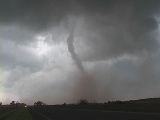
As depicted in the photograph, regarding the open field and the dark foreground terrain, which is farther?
the dark foreground terrain

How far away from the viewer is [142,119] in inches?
1714

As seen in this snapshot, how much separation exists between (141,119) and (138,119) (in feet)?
1.26

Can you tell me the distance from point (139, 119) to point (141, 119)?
26cm

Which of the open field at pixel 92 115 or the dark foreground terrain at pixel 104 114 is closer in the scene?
the open field at pixel 92 115

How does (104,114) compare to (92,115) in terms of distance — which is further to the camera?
(104,114)

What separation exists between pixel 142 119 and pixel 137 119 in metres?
0.66

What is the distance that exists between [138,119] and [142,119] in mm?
520

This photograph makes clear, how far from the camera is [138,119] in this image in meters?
43.7

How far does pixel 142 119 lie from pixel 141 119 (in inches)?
6.5

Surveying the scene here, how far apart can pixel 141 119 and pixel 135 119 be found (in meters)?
0.78

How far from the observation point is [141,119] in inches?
1719

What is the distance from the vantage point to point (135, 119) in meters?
43.9

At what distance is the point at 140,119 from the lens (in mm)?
43688
